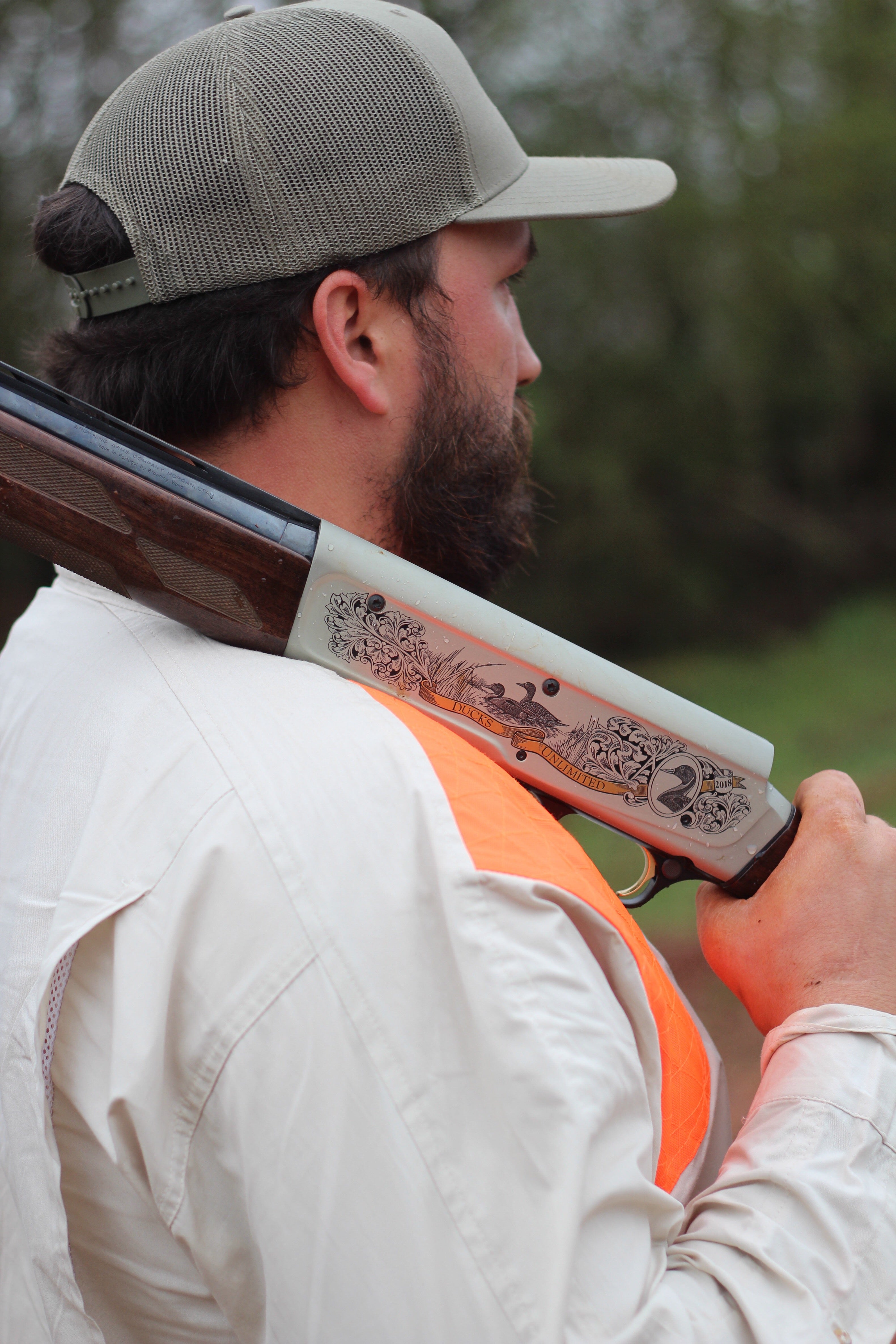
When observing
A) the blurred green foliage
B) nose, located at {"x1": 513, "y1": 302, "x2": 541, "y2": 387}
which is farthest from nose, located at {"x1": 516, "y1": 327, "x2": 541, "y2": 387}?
the blurred green foliage

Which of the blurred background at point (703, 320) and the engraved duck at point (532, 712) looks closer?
the engraved duck at point (532, 712)

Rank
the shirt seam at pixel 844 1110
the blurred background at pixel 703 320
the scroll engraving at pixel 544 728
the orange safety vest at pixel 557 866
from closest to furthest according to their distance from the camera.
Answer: the orange safety vest at pixel 557 866, the shirt seam at pixel 844 1110, the scroll engraving at pixel 544 728, the blurred background at pixel 703 320

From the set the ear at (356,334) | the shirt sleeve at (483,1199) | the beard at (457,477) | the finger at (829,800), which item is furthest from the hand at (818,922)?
the ear at (356,334)

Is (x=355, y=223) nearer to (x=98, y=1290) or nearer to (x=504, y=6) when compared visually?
(x=98, y=1290)

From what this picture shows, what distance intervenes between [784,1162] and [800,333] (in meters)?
11.9

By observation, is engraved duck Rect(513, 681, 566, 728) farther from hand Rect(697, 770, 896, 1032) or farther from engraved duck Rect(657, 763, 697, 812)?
hand Rect(697, 770, 896, 1032)

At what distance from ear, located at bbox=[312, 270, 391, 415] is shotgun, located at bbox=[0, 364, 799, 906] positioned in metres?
0.27

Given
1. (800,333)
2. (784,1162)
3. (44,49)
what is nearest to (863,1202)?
(784,1162)

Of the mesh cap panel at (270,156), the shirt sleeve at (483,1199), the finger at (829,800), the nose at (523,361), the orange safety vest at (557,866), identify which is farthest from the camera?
the nose at (523,361)

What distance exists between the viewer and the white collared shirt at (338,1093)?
1.01 m

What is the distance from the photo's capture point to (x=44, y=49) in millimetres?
8453

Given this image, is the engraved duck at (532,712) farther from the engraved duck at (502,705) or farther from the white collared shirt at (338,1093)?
the white collared shirt at (338,1093)

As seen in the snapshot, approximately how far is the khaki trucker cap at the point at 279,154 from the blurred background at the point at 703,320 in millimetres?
6932

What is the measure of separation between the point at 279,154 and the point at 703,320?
418 inches
